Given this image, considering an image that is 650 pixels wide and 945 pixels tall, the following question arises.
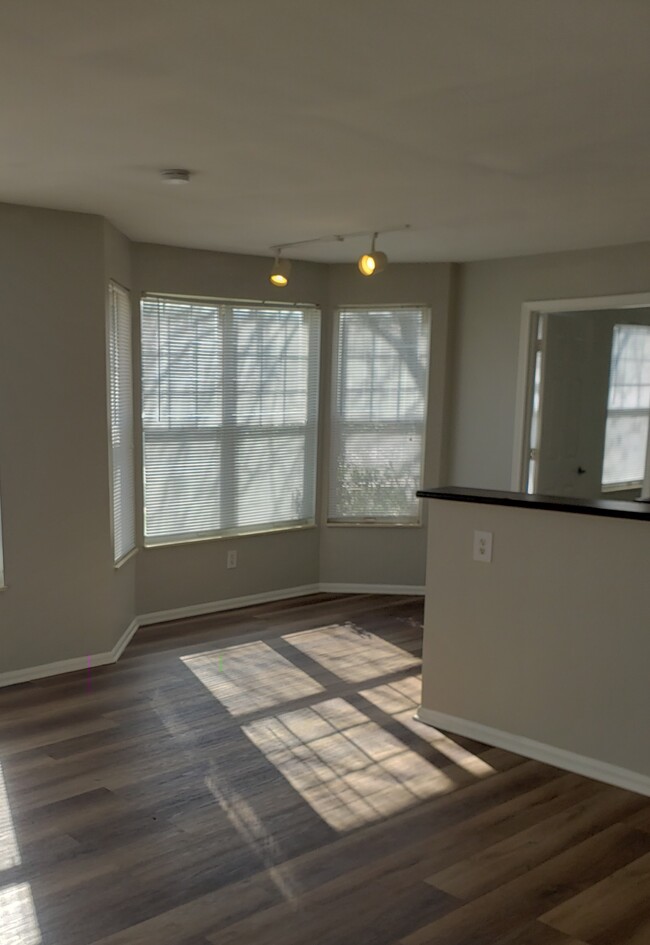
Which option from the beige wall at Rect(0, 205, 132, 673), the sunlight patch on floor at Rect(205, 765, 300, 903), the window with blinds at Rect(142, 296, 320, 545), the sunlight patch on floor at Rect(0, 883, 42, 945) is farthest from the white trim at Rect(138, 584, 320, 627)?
the sunlight patch on floor at Rect(0, 883, 42, 945)

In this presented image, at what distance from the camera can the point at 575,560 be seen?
304cm

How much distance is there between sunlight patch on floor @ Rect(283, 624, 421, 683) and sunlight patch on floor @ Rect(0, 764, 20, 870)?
174 centimetres

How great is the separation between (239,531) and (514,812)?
2.90 meters

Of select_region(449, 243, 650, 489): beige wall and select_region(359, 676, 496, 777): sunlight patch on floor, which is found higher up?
select_region(449, 243, 650, 489): beige wall

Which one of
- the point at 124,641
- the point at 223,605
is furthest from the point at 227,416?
the point at 124,641

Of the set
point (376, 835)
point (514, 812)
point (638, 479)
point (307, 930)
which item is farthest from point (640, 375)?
point (307, 930)

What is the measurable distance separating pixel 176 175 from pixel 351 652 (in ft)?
8.77

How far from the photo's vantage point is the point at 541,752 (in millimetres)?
3191

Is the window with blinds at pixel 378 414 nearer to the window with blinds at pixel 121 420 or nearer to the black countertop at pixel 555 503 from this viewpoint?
the window with blinds at pixel 121 420

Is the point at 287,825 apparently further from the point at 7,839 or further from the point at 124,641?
the point at 124,641

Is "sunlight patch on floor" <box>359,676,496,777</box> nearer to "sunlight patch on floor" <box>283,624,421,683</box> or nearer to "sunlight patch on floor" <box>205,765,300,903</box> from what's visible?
"sunlight patch on floor" <box>283,624,421,683</box>

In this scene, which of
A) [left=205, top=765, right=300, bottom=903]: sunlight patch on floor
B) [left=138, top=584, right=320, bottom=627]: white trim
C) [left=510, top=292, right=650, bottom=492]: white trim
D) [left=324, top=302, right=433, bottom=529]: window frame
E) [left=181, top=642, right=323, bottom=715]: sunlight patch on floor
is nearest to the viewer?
[left=205, top=765, right=300, bottom=903]: sunlight patch on floor

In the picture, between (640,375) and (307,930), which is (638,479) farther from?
(307,930)

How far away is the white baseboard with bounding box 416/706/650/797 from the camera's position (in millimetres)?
2982
